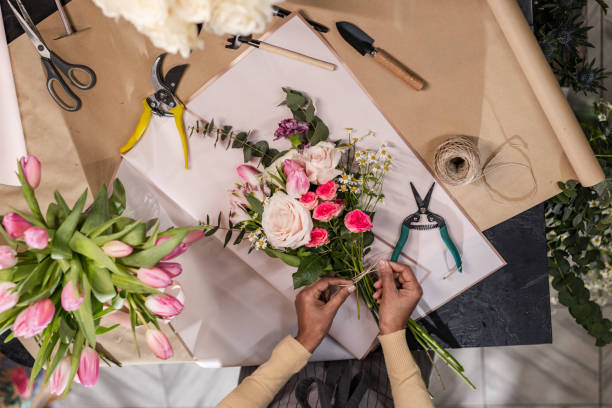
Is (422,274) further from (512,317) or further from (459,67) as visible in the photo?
(459,67)

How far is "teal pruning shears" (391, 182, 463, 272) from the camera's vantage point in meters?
0.99

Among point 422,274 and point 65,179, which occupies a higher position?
point 65,179

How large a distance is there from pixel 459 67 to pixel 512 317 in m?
0.63

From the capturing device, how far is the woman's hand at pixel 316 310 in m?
0.94

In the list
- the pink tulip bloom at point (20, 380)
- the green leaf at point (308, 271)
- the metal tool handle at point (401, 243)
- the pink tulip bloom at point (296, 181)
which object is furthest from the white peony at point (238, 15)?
the pink tulip bloom at point (20, 380)

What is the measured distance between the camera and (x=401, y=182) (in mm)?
1001

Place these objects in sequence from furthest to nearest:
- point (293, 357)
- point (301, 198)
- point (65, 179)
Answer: point (65, 179) < point (293, 357) < point (301, 198)

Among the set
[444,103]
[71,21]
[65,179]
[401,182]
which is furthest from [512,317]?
[71,21]

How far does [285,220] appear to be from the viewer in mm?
753

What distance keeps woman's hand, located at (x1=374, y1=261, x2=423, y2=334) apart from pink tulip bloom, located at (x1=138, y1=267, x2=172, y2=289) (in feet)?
1.68

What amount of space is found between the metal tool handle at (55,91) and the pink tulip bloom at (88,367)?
61cm

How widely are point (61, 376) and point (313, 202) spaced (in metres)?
0.51

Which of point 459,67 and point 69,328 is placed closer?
point 69,328

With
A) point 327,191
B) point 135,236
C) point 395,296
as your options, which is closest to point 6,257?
point 135,236
